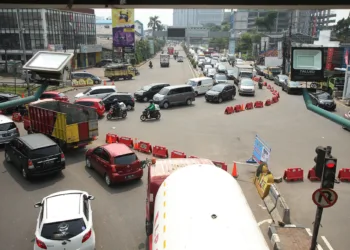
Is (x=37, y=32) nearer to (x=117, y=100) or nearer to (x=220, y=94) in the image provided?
(x=117, y=100)

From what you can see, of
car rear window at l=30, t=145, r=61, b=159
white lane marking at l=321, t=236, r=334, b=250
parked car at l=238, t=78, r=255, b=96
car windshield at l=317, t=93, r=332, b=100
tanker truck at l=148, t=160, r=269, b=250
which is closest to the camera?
tanker truck at l=148, t=160, r=269, b=250

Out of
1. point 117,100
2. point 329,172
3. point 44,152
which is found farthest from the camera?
point 117,100

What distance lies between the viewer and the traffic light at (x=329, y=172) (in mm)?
6207

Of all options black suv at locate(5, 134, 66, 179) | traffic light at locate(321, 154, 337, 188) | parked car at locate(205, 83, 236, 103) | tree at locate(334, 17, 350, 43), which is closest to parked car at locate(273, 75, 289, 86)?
parked car at locate(205, 83, 236, 103)

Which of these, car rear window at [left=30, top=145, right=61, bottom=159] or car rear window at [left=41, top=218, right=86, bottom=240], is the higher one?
car rear window at [left=30, top=145, right=61, bottom=159]

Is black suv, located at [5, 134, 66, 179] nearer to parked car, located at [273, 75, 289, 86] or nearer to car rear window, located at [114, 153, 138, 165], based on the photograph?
car rear window, located at [114, 153, 138, 165]

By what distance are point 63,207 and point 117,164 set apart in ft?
13.0

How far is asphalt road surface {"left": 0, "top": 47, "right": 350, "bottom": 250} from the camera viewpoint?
380 inches

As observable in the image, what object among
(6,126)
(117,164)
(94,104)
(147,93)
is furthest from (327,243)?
(147,93)

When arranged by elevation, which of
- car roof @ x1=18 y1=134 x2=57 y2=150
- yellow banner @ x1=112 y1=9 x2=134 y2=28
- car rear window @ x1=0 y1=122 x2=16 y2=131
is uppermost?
yellow banner @ x1=112 y1=9 x2=134 y2=28

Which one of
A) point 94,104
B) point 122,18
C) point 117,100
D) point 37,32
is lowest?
point 117,100

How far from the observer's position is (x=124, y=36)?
5631cm

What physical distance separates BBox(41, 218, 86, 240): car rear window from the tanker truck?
102 inches

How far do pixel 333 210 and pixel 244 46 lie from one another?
98521 mm
